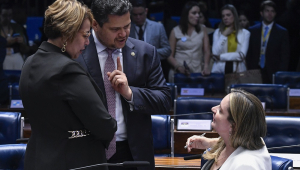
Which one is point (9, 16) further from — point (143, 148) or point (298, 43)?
point (143, 148)

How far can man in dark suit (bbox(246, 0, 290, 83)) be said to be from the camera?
21.0 feet

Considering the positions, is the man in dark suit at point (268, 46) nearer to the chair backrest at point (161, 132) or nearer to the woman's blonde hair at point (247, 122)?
the chair backrest at point (161, 132)

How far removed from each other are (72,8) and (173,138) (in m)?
2.35

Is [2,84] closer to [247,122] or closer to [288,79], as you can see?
[288,79]

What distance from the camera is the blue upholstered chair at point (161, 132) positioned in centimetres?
373

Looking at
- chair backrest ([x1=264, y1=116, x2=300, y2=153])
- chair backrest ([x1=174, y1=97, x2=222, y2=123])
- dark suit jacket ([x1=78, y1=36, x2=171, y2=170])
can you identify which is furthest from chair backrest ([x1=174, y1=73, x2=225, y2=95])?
dark suit jacket ([x1=78, y1=36, x2=171, y2=170])

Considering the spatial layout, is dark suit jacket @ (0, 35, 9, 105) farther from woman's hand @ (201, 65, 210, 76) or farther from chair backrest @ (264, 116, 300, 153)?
chair backrest @ (264, 116, 300, 153)

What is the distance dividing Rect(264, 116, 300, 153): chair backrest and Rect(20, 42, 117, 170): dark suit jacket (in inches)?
83.0

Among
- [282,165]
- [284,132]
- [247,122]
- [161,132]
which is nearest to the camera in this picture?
[247,122]

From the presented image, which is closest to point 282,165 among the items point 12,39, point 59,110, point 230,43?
point 59,110

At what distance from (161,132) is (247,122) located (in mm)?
1990

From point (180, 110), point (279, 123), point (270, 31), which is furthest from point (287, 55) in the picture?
point (279, 123)

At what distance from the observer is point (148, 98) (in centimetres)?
190

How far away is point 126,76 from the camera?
6.39ft
